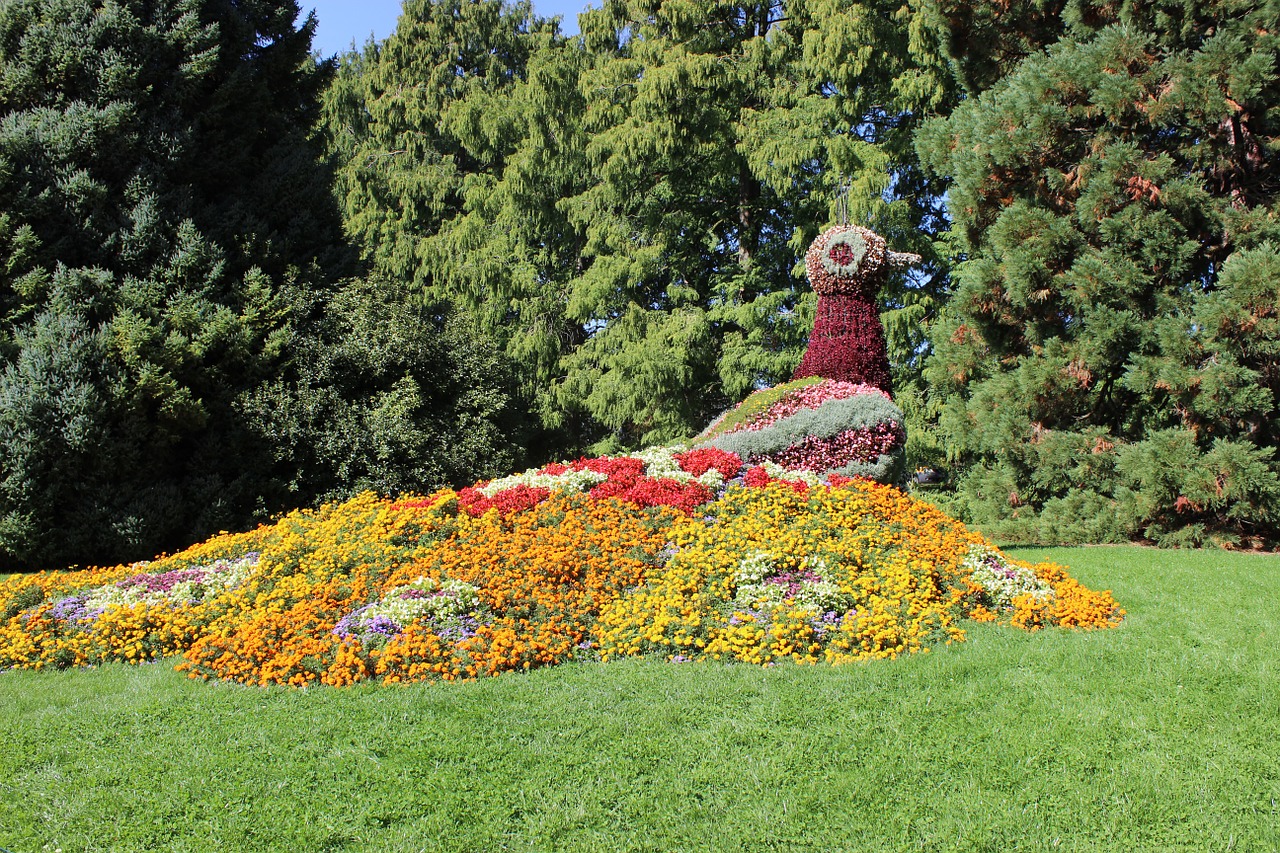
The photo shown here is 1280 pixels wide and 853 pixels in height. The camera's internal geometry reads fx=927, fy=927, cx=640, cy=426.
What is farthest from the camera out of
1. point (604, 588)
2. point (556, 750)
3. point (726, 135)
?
point (726, 135)

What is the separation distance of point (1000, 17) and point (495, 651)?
40.7 feet

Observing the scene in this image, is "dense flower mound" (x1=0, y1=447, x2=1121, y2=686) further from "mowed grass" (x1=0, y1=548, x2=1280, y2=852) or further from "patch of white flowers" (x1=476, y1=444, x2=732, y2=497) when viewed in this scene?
"mowed grass" (x1=0, y1=548, x2=1280, y2=852)

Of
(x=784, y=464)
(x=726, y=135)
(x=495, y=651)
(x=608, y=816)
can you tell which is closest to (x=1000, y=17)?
(x=726, y=135)

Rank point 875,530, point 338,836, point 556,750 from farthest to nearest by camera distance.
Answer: point 875,530 → point 556,750 → point 338,836

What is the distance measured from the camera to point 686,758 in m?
4.08

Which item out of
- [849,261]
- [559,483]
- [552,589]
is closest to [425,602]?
[552,589]

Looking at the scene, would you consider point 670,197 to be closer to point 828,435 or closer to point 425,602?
Result: point 828,435

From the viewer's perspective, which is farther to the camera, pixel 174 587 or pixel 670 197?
pixel 670 197

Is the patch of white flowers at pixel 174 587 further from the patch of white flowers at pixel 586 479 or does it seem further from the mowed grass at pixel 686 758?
the patch of white flowers at pixel 586 479

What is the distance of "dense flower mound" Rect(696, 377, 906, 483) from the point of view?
9.48m

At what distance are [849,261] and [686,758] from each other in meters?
7.76

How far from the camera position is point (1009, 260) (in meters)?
12.2

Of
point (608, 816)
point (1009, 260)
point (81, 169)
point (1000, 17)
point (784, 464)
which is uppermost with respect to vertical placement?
point (1000, 17)

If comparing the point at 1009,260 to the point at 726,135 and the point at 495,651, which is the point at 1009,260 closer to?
the point at 726,135
